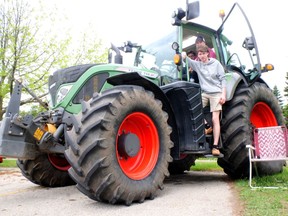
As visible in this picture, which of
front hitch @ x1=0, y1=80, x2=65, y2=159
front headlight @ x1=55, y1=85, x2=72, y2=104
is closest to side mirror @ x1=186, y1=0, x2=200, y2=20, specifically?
front headlight @ x1=55, y1=85, x2=72, y2=104

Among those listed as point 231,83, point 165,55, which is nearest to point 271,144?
point 231,83

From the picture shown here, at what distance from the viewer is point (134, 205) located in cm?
408

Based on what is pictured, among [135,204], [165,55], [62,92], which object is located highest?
[165,55]

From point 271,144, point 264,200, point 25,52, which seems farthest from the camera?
point 25,52

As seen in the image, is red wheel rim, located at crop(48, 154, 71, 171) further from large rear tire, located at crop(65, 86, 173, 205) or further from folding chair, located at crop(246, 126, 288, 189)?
folding chair, located at crop(246, 126, 288, 189)

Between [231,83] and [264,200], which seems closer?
[264,200]

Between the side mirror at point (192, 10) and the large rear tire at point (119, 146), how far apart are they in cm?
177

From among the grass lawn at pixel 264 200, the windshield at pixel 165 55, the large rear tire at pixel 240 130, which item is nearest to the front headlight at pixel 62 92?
the windshield at pixel 165 55

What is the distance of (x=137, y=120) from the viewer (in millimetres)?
4758

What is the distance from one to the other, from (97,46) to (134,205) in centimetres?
1597

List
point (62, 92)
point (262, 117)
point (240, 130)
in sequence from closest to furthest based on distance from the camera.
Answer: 1. point (62, 92)
2. point (240, 130)
3. point (262, 117)

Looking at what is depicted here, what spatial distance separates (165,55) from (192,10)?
106 centimetres

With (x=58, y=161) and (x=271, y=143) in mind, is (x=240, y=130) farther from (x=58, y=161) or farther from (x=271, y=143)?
(x=58, y=161)

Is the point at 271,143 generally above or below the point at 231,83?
below
